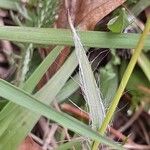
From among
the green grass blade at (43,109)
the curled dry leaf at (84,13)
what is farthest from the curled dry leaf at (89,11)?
the green grass blade at (43,109)

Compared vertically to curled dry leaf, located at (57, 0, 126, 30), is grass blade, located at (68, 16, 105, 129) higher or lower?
lower

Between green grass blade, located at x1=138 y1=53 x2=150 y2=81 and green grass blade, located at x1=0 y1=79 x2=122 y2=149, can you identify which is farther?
green grass blade, located at x1=138 y1=53 x2=150 y2=81

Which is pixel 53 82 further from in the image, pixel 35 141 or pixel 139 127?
pixel 139 127

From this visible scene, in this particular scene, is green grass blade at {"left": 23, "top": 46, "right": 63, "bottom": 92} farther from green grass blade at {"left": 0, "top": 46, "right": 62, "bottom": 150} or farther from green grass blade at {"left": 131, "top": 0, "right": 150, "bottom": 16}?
green grass blade at {"left": 131, "top": 0, "right": 150, "bottom": 16}

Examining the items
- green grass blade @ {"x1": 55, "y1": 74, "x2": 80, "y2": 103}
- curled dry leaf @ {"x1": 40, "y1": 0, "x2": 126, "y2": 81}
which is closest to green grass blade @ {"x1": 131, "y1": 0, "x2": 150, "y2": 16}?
curled dry leaf @ {"x1": 40, "y1": 0, "x2": 126, "y2": 81}

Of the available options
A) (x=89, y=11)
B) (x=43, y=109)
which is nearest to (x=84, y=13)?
(x=89, y=11)

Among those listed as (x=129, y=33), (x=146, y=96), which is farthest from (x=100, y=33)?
(x=146, y=96)
